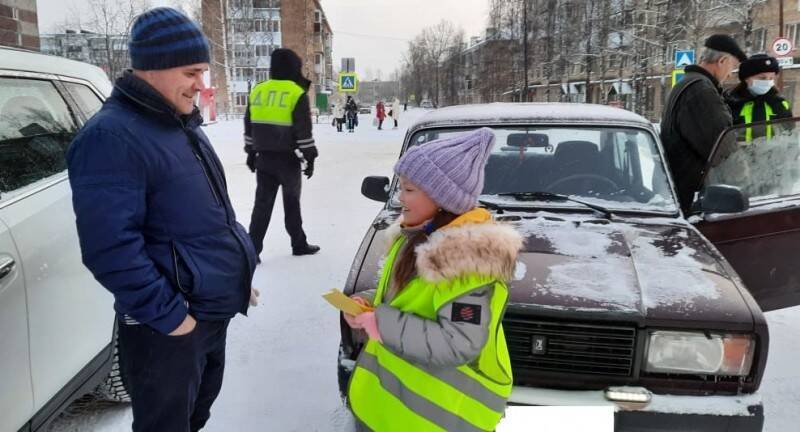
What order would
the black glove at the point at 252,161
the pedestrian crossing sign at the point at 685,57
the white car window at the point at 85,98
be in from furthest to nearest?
the pedestrian crossing sign at the point at 685,57 → the black glove at the point at 252,161 → the white car window at the point at 85,98

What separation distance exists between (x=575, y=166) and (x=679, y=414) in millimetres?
1826

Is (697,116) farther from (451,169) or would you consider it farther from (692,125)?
(451,169)

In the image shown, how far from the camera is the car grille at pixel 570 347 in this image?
235cm

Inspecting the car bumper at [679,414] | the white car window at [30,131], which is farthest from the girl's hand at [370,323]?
the white car window at [30,131]

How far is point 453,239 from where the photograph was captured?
1676mm

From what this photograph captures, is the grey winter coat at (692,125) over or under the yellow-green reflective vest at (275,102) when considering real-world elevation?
under

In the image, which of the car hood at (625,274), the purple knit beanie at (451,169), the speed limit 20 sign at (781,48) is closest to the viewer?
the purple knit beanie at (451,169)

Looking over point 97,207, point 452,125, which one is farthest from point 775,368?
point 97,207

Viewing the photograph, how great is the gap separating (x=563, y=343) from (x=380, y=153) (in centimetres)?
1545

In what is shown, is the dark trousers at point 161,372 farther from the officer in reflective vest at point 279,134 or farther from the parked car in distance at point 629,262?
the officer in reflective vest at point 279,134

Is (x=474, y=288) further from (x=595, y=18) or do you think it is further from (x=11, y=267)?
(x=595, y=18)

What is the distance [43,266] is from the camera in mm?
2256

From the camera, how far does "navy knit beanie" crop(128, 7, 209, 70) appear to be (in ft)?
6.10

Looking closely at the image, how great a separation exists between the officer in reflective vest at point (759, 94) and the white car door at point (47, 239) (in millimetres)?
4698
